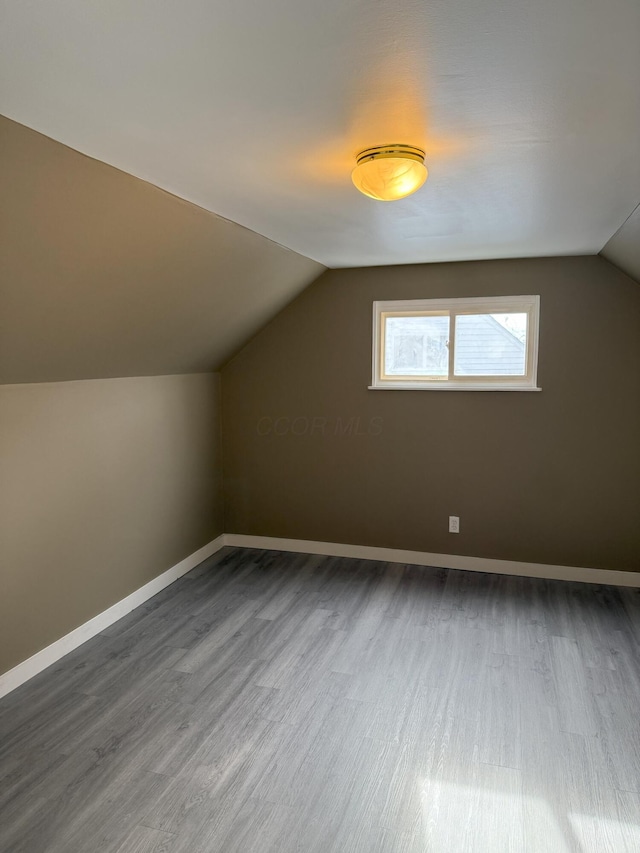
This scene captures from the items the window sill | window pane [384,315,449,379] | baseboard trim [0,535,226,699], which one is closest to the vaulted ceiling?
window pane [384,315,449,379]

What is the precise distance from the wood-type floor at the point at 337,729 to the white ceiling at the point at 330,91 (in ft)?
6.92

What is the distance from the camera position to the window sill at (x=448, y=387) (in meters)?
3.90

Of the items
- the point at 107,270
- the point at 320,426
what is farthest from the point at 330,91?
the point at 320,426

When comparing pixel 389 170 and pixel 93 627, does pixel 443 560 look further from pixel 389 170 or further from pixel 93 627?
pixel 389 170

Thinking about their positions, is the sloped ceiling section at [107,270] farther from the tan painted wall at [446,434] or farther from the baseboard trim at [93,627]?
the baseboard trim at [93,627]

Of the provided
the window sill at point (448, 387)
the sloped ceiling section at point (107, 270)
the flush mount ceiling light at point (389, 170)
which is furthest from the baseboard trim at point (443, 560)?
the flush mount ceiling light at point (389, 170)

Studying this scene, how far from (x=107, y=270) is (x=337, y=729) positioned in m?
2.07

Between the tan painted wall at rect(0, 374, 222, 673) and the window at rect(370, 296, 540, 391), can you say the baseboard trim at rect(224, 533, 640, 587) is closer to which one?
the tan painted wall at rect(0, 374, 222, 673)

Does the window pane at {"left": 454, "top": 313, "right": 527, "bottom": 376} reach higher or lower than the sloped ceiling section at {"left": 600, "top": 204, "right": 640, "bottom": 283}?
lower

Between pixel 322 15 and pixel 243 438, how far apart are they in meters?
3.54

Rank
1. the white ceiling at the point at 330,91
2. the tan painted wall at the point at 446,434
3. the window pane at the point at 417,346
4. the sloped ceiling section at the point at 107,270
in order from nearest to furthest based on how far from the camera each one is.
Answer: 1. the white ceiling at the point at 330,91
2. the sloped ceiling section at the point at 107,270
3. the tan painted wall at the point at 446,434
4. the window pane at the point at 417,346

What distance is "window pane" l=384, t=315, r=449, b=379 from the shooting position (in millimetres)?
4125

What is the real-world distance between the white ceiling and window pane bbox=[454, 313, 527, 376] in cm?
149

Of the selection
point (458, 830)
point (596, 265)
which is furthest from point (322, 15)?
point (596, 265)
